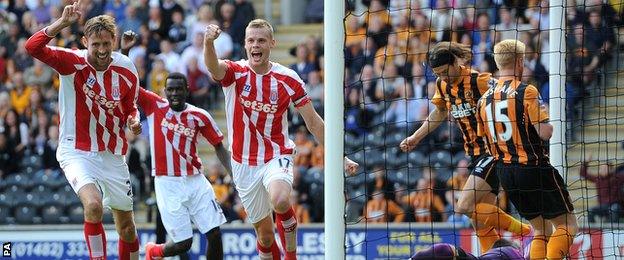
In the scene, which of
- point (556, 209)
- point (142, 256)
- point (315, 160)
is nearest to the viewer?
point (556, 209)

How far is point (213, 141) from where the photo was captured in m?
11.5

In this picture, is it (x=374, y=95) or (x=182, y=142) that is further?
(x=374, y=95)

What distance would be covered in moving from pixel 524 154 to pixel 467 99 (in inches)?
30.1

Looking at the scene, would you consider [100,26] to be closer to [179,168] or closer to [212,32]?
[212,32]

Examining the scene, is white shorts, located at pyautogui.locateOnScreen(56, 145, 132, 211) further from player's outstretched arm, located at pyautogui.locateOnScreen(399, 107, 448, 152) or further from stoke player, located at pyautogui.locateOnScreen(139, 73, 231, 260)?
player's outstretched arm, located at pyautogui.locateOnScreen(399, 107, 448, 152)

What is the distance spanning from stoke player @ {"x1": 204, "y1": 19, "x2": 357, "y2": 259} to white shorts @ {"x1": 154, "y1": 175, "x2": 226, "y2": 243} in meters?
1.47

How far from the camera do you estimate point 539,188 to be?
9.85m

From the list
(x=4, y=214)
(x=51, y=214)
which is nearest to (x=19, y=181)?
(x=4, y=214)

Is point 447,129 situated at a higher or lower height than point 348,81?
lower

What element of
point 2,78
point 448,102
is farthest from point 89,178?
point 2,78

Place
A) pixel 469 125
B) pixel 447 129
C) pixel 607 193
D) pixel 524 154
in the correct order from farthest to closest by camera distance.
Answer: pixel 447 129
pixel 607 193
pixel 469 125
pixel 524 154

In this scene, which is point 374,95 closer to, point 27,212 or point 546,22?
point 546,22

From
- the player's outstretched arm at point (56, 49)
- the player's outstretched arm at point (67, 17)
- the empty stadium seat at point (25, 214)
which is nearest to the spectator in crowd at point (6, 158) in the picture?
the empty stadium seat at point (25, 214)

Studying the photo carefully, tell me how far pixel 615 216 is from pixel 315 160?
413 centimetres
